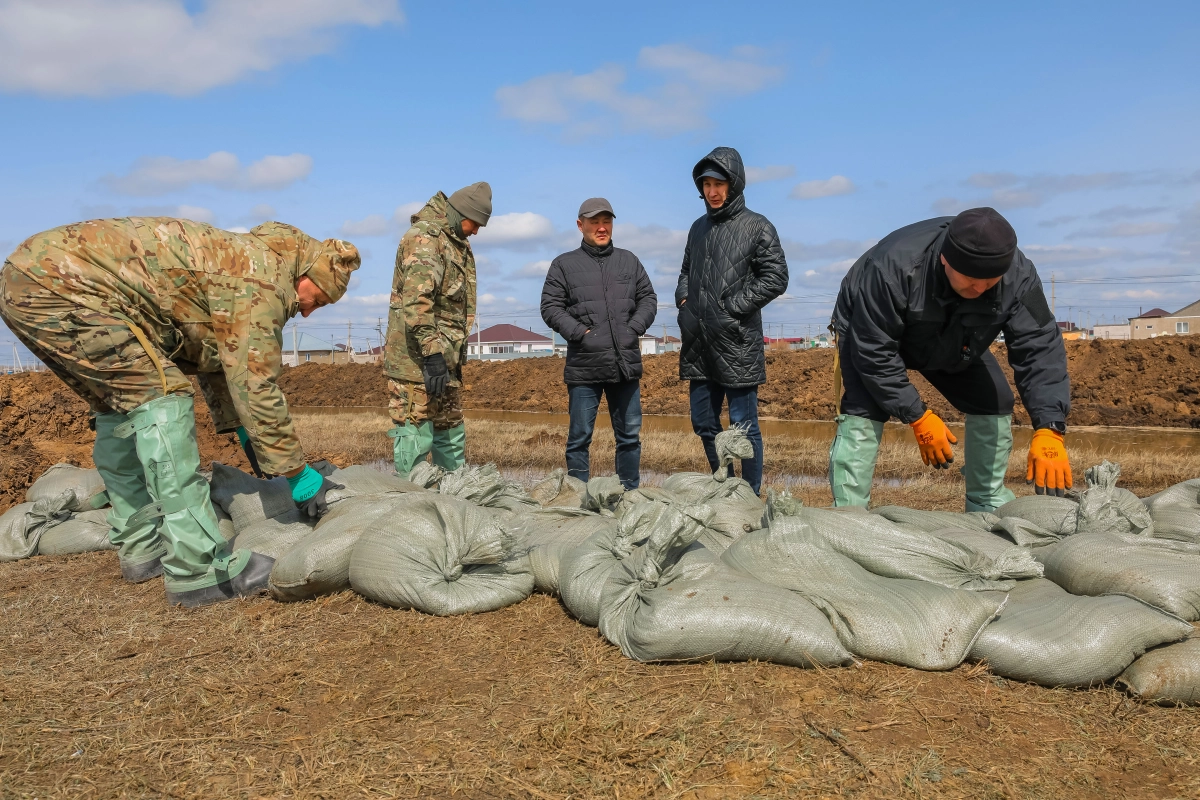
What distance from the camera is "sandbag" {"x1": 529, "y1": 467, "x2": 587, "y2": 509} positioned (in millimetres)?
4078

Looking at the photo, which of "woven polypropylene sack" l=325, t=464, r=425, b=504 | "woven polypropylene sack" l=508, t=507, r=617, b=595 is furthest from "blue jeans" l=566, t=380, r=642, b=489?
"woven polypropylene sack" l=508, t=507, r=617, b=595

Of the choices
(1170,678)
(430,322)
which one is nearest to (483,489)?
(430,322)

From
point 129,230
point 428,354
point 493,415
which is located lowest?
point 493,415

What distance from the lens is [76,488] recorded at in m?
4.62

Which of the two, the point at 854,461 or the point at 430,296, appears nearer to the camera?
the point at 854,461

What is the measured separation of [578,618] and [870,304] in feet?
5.77

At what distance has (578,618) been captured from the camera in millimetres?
2920

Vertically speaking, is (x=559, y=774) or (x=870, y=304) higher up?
(x=870, y=304)

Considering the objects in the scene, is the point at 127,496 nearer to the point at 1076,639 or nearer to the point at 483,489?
the point at 483,489

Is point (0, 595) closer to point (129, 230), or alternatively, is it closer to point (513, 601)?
point (129, 230)

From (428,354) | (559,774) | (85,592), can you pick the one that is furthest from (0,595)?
(559,774)

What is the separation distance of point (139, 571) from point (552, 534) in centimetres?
176

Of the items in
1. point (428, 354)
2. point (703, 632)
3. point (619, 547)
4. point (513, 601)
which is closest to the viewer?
point (703, 632)

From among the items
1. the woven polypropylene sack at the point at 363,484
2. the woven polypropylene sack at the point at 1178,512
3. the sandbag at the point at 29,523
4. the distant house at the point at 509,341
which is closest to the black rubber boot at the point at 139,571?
the woven polypropylene sack at the point at 363,484
